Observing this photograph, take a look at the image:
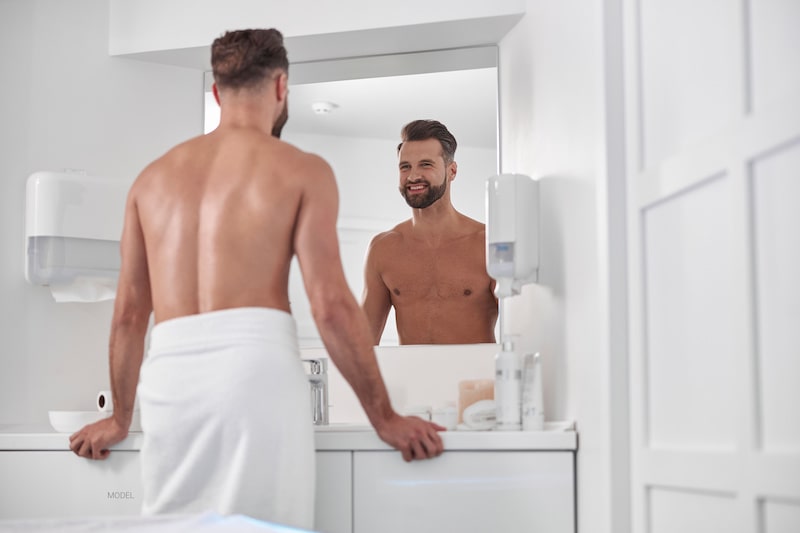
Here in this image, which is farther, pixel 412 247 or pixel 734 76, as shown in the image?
pixel 412 247

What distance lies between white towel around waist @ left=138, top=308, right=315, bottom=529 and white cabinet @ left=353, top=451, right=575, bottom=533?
27cm

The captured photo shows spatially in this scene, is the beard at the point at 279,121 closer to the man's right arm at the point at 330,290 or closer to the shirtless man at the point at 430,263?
the man's right arm at the point at 330,290

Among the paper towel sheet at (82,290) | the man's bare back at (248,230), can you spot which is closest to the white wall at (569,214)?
the man's bare back at (248,230)

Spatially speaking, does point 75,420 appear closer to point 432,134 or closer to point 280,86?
point 280,86

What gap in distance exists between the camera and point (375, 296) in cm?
256

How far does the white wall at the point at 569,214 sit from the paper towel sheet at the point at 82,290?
1.06m

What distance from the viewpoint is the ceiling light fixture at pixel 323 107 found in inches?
106

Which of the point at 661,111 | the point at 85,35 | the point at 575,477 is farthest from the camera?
the point at 85,35

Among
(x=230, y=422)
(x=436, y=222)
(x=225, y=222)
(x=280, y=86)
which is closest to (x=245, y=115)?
(x=280, y=86)

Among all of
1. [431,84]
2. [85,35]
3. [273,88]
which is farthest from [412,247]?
[85,35]

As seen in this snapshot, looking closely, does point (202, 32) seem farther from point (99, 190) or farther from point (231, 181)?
point (231, 181)

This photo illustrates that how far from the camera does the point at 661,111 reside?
1665mm

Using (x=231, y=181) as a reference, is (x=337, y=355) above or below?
below

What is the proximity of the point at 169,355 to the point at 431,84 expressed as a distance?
3.88 ft
